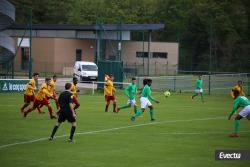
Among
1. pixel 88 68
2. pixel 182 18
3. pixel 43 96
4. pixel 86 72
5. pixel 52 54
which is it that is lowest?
pixel 43 96

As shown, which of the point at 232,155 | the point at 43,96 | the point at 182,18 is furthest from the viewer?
the point at 182,18

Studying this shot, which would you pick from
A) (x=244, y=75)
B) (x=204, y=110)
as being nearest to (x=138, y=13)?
(x=244, y=75)

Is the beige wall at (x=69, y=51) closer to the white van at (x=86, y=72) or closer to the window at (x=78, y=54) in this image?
the window at (x=78, y=54)

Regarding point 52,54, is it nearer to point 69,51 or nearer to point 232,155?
point 69,51

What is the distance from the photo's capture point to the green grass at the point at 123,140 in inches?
660

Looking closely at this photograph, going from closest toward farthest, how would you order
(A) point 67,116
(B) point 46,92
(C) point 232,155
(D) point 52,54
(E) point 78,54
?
(C) point 232,155 → (A) point 67,116 → (B) point 46,92 → (D) point 52,54 → (E) point 78,54

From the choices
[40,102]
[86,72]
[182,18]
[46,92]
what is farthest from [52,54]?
[46,92]

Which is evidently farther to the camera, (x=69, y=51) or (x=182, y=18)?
(x=182, y=18)

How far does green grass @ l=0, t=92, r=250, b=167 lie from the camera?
1677 centimetres

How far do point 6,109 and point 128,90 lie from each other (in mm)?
6922

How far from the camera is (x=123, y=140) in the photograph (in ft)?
69.0

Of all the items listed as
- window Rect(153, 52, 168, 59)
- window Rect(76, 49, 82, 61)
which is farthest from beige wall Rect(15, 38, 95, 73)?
window Rect(153, 52, 168, 59)

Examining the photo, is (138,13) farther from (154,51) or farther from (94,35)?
(94,35)

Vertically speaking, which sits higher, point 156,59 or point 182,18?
point 182,18
